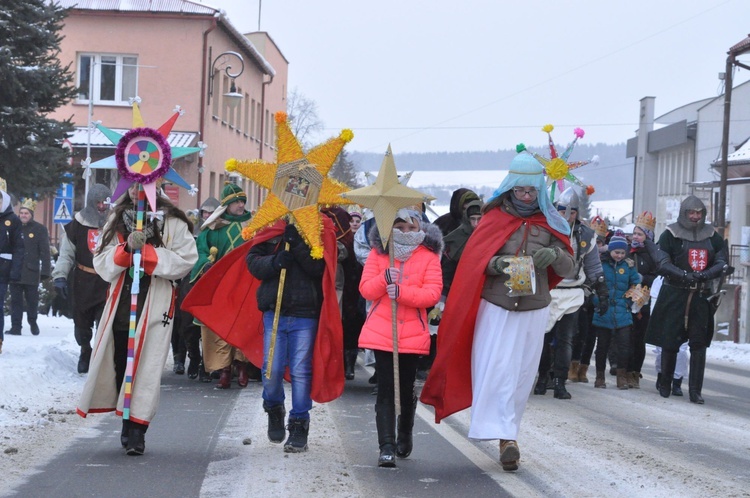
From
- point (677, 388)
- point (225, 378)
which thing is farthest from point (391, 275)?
point (677, 388)

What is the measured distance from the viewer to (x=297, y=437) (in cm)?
→ 856

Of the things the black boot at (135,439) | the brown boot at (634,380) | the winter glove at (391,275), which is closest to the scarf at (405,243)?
the winter glove at (391,275)

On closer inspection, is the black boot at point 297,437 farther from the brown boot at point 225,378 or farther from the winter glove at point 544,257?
the brown boot at point 225,378

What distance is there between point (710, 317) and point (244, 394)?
16.4ft

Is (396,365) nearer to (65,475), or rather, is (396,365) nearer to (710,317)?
(65,475)

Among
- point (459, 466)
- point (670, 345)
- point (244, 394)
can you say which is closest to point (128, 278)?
point (459, 466)

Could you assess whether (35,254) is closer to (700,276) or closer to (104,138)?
(700,276)

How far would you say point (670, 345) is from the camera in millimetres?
13594

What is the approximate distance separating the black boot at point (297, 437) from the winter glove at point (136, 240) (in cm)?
157

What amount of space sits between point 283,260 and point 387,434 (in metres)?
1.36

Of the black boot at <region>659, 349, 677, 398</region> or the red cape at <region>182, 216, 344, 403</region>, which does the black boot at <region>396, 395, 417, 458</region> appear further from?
the black boot at <region>659, 349, 677, 398</region>

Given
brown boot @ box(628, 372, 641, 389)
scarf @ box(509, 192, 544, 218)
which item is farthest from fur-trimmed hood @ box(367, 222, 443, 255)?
brown boot @ box(628, 372, 641, 389)

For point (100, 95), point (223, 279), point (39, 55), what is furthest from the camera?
point (100, 95)

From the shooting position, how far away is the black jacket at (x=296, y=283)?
28.1ft
